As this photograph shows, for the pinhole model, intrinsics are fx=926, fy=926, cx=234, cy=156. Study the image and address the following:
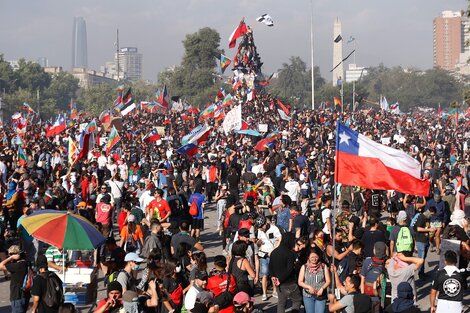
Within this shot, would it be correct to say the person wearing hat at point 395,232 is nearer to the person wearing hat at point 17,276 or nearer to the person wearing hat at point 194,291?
the person wearing hat at point 194,291

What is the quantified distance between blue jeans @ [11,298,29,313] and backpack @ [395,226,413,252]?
5.16 meters

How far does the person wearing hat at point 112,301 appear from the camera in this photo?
29.8 feet

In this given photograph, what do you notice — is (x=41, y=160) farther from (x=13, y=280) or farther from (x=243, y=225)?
(x=13, y=280)

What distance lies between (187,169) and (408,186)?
601 inches

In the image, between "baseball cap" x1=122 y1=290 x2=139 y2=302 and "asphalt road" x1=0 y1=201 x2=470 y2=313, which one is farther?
"asphalt road" x1=0 y1=201 x2=470 y2=313

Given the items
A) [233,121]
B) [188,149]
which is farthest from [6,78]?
[188,149]

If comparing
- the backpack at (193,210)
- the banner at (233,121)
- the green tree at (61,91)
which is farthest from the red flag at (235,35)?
the green tree at (61,91)

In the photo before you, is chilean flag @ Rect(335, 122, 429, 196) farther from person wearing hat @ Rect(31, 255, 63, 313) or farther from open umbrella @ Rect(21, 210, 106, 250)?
person wearing hat @ Rect(31, 255, 63, 313)

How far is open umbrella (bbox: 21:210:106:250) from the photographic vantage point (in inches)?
415

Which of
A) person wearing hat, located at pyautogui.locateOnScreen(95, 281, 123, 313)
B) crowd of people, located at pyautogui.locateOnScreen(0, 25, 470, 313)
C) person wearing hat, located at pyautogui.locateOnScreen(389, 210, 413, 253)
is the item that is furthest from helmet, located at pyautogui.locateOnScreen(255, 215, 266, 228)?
person wearing hat, located at pyautogui.locateOnScreen(95, 281, 123, 313)

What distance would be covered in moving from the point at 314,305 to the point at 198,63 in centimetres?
9452

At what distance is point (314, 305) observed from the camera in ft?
36.0

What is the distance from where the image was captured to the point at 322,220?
15852 millimetres

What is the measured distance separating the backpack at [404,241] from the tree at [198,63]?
87.8 m
